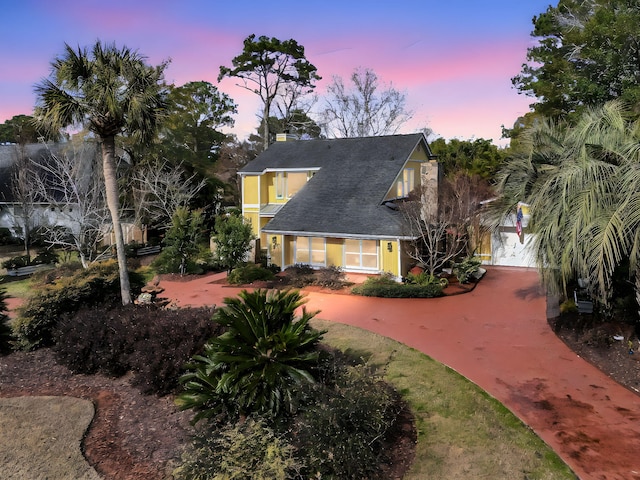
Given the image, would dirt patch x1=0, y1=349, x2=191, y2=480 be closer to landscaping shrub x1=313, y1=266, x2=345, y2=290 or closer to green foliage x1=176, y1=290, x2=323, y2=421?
green foliage x1=176, y1=290, x2=323, y2=421

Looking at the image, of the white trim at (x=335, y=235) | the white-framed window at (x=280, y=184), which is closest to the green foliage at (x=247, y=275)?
the white trim at (x=335, y=235)

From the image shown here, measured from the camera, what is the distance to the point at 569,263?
31.9 feet

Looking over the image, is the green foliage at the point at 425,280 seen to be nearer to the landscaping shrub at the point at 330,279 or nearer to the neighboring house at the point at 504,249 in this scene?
the landscaping shrub at the point at 330,279

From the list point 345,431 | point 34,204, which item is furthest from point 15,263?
point 345,431

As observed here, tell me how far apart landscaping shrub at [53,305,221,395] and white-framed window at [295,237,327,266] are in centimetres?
1136

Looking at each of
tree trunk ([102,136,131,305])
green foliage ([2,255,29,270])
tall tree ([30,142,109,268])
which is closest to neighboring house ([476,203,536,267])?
tree trunk ([102,136,131,305])

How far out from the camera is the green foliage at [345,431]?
5.68 m

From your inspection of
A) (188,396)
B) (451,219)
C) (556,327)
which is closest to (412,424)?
(188,396)

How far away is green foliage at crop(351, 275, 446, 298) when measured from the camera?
17.3 meters

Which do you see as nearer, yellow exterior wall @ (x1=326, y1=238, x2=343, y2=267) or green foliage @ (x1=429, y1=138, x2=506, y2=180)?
yellow exterior wall @ (x1=326, y1=238, x2=343, y2=267)

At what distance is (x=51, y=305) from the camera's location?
11.0 meters

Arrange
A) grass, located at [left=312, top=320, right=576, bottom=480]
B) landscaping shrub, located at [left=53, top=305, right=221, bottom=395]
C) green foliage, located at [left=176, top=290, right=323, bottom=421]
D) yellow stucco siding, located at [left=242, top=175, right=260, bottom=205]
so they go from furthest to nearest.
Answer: yellow stucco siding, located at [left=242, top=175, right=260, bottom=205], landscaping shrub, located at [left=53, top=305, right=221, bottom=395], green foliage, located at [left=176, top=290, right=323, bottom=421], grass, located at [left=312, top=320, right=576, bottom=480]

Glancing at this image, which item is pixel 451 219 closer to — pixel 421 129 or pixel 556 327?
pixel 556 327

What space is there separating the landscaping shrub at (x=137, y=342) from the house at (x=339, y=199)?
10909 millimetres
